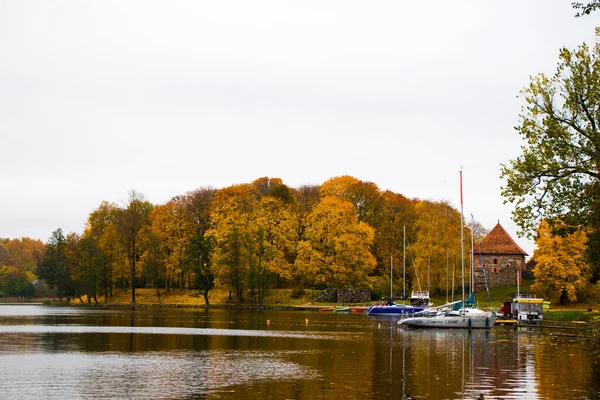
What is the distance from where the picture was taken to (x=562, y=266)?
277 feet

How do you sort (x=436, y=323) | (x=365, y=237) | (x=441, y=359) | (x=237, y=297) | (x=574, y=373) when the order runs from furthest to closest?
(x=237, y=297) < (x=365, y=237) < (x=436, y=323) < (x=441, y=359) < (x=574, y=373)

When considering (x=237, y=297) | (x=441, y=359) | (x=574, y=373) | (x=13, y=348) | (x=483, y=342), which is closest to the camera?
(x=574, y=373)

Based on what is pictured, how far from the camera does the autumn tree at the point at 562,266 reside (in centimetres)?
8425

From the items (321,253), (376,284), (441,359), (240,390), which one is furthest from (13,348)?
(376,284)

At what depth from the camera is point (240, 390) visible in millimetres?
26453

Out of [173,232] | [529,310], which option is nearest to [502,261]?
[529,310]

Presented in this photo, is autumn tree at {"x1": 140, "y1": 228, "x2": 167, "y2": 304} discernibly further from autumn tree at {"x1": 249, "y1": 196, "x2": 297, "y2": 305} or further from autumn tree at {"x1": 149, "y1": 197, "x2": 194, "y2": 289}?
autumn tree at {"x1": 249, "y1": 196, "x2": 297, "y2": 305}

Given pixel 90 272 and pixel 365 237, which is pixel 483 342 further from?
pixel 90 272

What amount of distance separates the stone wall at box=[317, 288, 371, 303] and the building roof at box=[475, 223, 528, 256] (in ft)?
59.0

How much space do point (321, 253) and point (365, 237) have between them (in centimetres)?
647

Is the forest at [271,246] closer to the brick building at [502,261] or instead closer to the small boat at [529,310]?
the brick building at [502,261]

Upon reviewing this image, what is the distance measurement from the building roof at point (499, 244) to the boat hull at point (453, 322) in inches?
1771

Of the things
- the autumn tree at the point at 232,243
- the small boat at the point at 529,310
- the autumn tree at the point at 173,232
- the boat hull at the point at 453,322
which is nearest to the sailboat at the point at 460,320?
the boat hull at the point at 453,322

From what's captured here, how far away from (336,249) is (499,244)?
25626 millimetres
